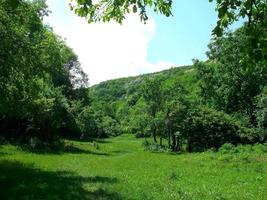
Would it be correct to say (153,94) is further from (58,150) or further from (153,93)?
(58,150)

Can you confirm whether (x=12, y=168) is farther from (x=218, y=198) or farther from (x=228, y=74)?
(x=228, y=74)

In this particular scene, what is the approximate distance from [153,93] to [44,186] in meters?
61.5

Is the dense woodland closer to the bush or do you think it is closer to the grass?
the bush

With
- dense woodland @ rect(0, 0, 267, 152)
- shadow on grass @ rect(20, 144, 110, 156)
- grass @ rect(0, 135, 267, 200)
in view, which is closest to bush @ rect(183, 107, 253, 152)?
dense woodland @ rect(0, 0, 267, 152)

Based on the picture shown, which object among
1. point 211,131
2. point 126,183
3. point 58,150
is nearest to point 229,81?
point 211,131

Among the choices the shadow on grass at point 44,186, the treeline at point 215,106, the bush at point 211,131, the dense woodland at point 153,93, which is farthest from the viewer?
the treeline at point 215,106

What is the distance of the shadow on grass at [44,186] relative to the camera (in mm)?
17797

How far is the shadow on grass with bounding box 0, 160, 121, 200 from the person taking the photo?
17.8m

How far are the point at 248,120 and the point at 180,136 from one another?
1052cm

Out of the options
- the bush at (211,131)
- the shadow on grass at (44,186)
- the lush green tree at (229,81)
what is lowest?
the shadow on grass at (44,186)

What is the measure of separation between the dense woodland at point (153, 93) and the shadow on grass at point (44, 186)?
4812 millimetres

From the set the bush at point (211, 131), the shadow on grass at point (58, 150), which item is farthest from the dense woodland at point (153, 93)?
the shadow on grass at point (58, 150)

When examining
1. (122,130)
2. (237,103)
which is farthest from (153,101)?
(122,130)

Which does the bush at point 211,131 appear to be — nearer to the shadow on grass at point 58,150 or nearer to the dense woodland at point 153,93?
the dense woodland at point 153,93
